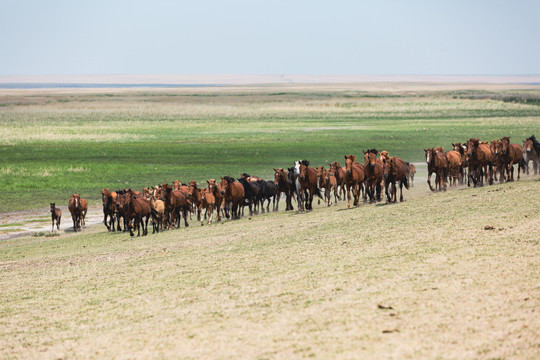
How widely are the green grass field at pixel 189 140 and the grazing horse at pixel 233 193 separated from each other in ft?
31.0

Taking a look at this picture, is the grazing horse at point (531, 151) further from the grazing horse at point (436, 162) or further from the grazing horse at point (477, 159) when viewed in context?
the grazing horse at point (436, 162)

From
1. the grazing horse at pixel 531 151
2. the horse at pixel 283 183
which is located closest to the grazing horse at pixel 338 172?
the horse at pixel 283 183

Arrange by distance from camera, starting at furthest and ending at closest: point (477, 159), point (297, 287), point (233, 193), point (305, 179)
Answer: point (477, 159), point (233, 193), point (305, 179), point (297, 287)

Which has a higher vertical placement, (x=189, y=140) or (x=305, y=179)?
(x=305, y=179)

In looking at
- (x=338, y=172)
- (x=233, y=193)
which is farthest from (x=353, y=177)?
(x=233, y=193)

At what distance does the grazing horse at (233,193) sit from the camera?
28.4m

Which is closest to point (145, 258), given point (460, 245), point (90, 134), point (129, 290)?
point (129, 290)

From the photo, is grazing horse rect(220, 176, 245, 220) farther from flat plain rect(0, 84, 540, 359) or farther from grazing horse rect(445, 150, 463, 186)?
grazing horse rect(445, 150, 463, 186)

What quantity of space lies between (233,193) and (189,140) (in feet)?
127

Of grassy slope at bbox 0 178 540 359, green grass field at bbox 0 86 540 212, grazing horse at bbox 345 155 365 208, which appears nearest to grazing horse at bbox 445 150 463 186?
grazing horse at bbox 345 155 365 208

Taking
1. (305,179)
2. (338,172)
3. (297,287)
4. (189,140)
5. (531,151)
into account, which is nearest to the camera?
(297,287)

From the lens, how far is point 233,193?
28.7 meters

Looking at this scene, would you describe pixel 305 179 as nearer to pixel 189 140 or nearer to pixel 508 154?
pixel 508 154

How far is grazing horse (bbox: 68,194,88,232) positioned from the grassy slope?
7.64 metres
